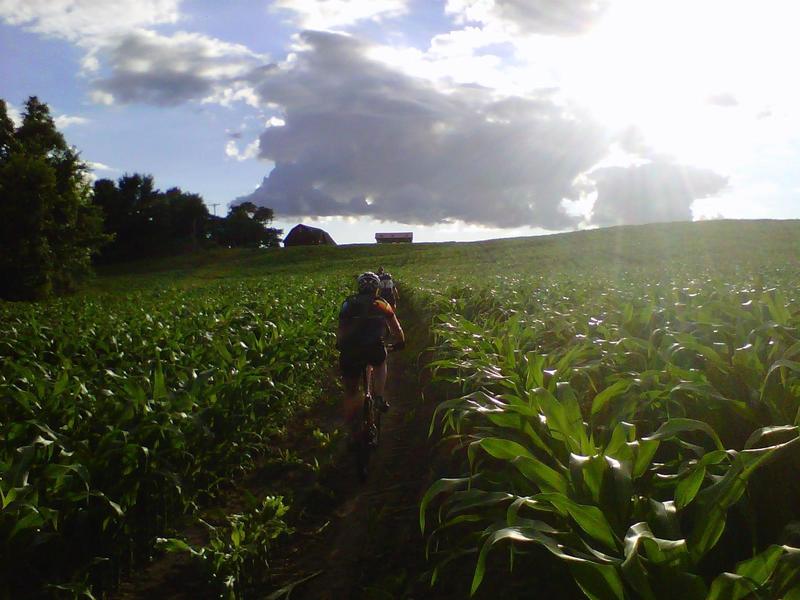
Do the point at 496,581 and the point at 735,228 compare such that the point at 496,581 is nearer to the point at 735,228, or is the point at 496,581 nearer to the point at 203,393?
the point at 203,393

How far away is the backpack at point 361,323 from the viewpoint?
734 cm

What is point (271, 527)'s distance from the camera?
17.9ft

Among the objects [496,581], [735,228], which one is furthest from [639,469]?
[735,228]

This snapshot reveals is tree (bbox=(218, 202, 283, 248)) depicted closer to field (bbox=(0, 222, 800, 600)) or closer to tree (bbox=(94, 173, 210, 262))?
tree (bbox=(94, 173, 210, 262))

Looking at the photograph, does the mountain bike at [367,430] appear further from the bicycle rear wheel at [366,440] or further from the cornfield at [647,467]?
the cornfield at [647,467]

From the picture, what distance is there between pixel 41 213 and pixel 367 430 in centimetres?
4021

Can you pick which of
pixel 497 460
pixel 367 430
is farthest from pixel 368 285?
pixel 497 460

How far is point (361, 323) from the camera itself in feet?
24.2

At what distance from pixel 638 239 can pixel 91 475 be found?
193ft

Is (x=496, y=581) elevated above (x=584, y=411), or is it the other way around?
(x=584, y=411)

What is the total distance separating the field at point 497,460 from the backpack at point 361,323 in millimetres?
884

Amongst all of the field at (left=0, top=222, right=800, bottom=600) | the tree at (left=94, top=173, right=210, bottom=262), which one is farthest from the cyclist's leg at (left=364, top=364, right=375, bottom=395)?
the tree at (left=94, top=173, right=210, bottom=262)

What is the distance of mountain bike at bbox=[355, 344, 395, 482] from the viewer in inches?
269

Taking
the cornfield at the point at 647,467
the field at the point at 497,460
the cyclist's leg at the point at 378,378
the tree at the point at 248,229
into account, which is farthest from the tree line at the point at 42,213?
the tree at the point at 248,229
